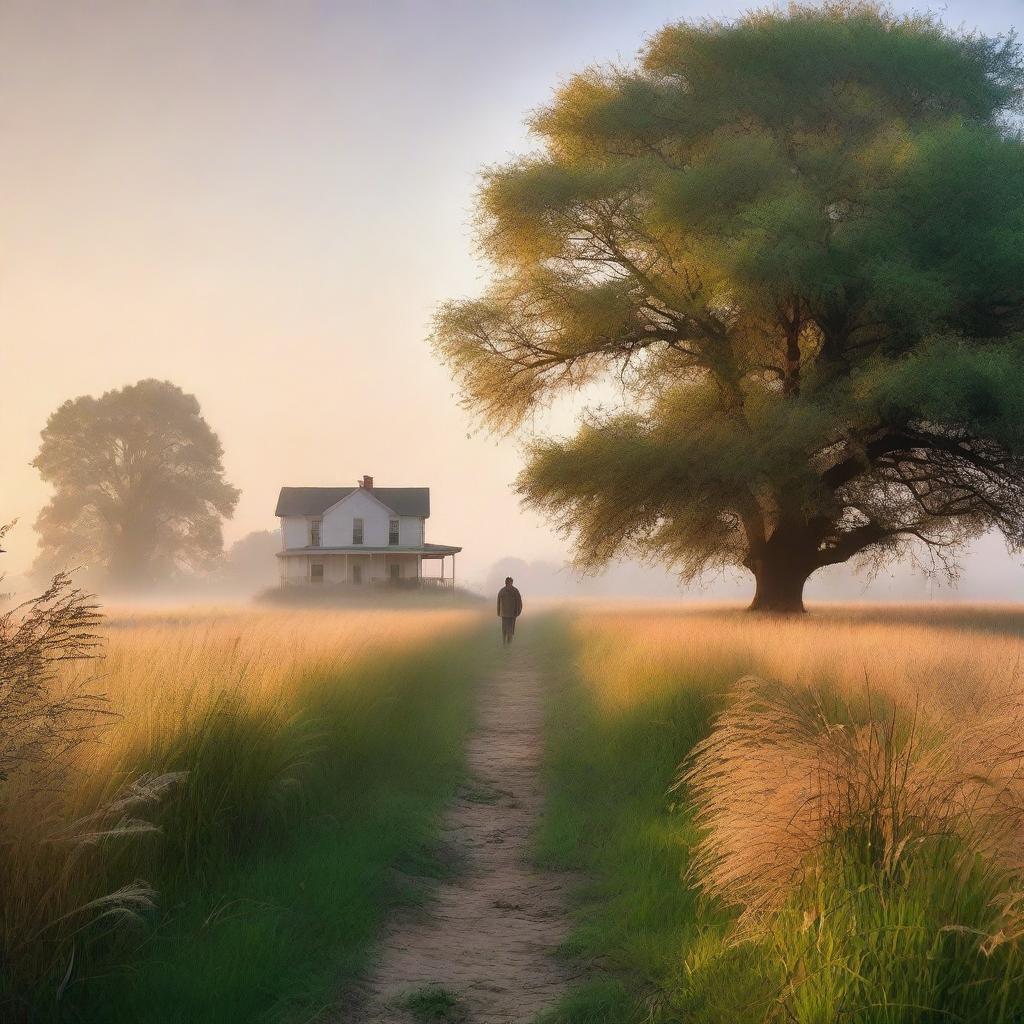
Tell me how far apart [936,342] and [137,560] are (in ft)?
169

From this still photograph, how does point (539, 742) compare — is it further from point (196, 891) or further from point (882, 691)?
point (196, 891)

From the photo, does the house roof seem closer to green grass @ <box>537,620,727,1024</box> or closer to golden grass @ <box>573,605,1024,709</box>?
golden grass @ <box>573,605,1024,709</box>

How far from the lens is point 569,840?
826 centimetres

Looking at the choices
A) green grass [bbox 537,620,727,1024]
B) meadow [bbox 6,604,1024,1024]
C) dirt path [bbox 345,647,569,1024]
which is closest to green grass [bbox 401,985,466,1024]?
dirt path [bbox 345,647,569,1024]

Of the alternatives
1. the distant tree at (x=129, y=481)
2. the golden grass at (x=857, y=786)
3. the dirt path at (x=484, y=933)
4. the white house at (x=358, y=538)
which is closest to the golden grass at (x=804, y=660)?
the golden grass at (x=857, y=786)

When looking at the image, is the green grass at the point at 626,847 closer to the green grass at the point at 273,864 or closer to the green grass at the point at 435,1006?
the green grass at the point at 435,1006

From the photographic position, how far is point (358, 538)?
59594 millimetres

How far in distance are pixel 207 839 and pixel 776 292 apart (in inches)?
649

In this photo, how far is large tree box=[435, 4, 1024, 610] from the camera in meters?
19.0

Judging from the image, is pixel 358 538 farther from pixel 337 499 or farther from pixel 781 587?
pixel 781 587

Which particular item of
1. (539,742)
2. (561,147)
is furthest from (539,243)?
(539,742)

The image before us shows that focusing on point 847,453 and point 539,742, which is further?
point 847,453

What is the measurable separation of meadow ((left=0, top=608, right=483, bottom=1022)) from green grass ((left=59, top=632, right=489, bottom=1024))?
0.04ft

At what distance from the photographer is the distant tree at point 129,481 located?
59.9 metres
